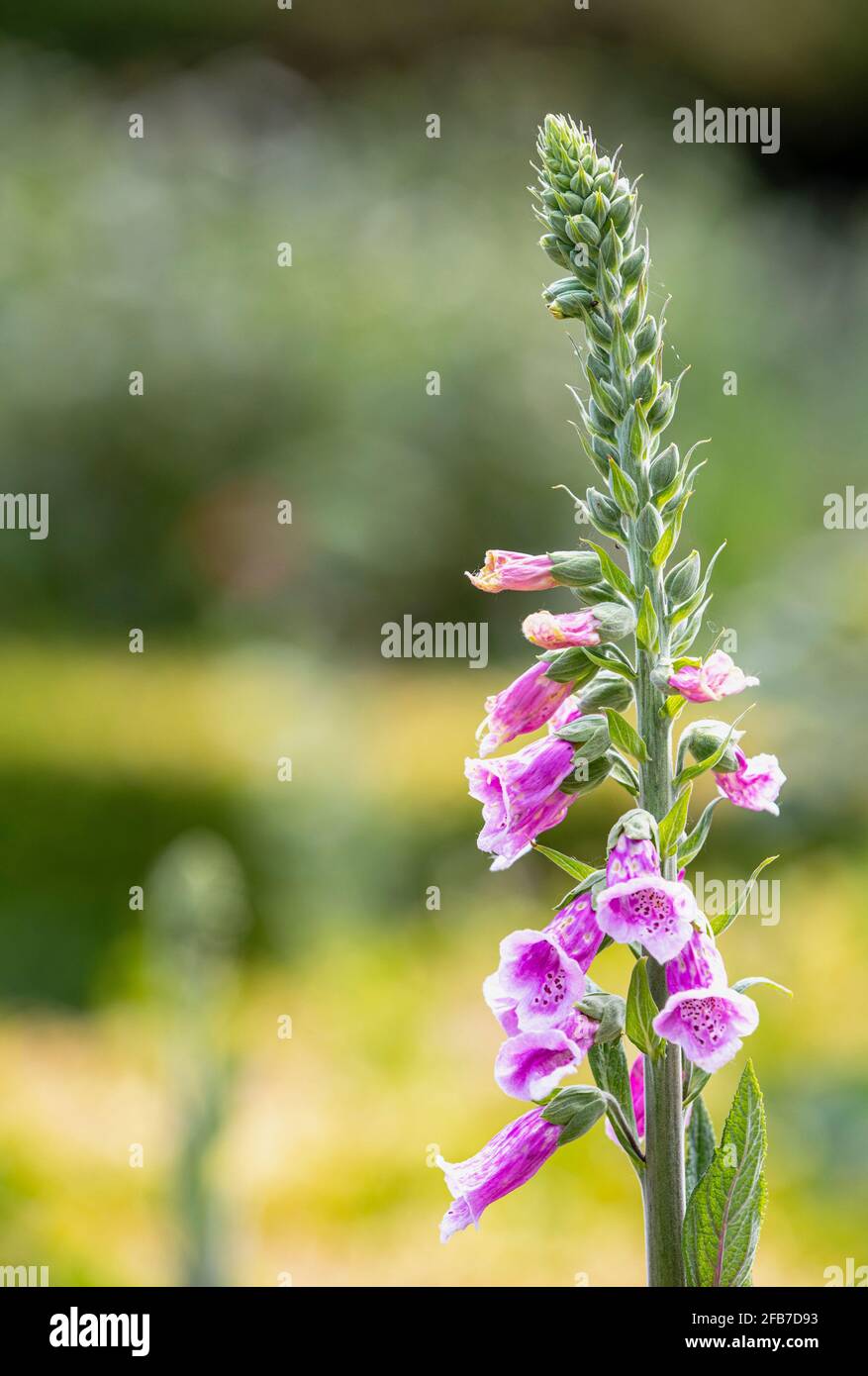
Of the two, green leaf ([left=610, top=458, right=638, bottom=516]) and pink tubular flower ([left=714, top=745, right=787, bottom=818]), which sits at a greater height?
green leaf ([left=610, top=458, right=638, bottom=516])

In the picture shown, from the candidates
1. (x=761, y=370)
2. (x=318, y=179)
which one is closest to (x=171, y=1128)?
(x=761, y=370)

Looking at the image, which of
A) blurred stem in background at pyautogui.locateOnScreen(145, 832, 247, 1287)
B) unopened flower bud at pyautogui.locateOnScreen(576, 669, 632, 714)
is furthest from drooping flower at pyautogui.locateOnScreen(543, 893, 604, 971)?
blurred stem in background at pyautogui.locateOnScreen(145, 832, 247, 1287)

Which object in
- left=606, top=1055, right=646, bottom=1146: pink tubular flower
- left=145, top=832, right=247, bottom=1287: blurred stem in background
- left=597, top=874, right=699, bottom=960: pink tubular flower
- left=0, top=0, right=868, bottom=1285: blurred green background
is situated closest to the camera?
left=597, top=874, right=699, bottom=960: pink tubular flower

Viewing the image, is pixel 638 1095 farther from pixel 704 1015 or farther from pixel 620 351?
pixel 620 351

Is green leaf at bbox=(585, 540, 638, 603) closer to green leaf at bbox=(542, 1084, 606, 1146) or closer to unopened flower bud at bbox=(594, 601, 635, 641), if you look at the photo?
unopened flower bud at bbox=(594, 601, 635, 641)

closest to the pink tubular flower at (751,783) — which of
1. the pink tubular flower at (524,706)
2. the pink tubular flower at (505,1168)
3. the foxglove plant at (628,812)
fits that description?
the foxglove plant at (628,812)

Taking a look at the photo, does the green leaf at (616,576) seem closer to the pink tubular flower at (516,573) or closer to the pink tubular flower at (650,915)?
the pink tubular flower at (516,573)

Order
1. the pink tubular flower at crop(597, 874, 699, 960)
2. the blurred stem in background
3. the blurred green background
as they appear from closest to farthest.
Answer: the pink tubular flower at crop(597, 874, 699, 960) < the blurred stem in background < the blurred green background

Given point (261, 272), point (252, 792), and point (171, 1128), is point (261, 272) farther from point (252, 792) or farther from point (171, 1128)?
point (171, 1128)
